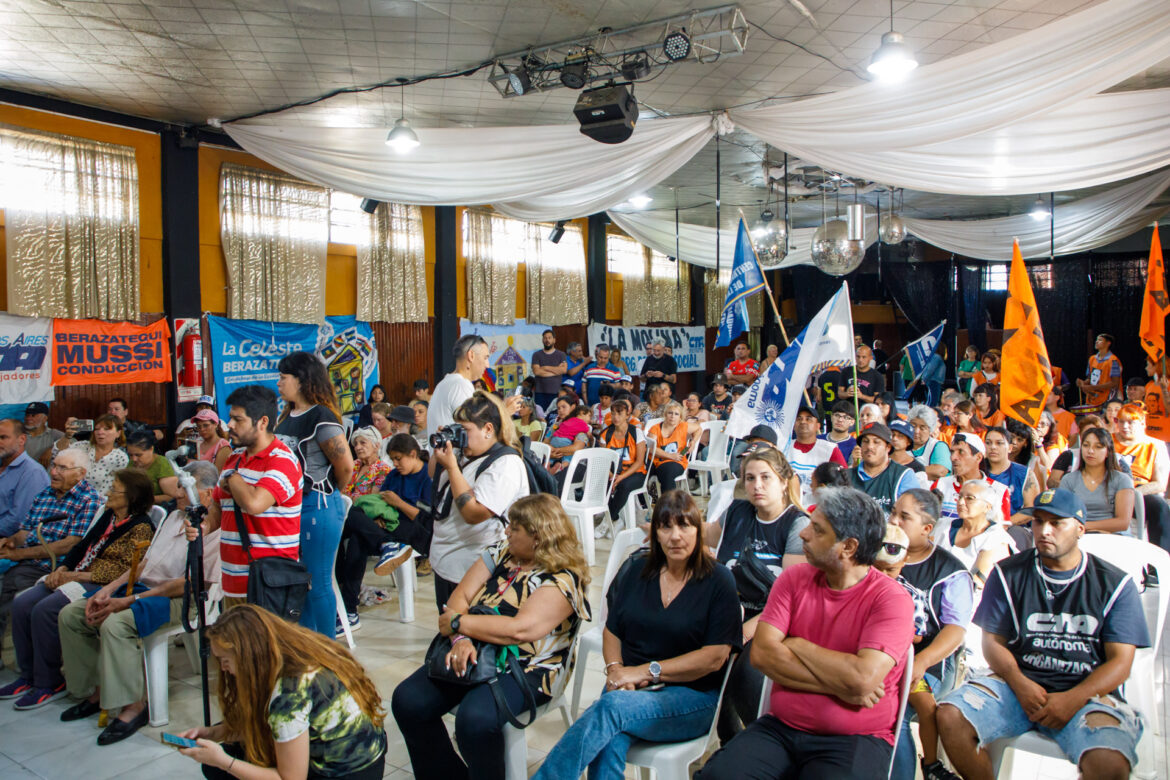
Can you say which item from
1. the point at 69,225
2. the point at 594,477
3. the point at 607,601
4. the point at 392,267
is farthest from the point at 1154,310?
the point at 69,225

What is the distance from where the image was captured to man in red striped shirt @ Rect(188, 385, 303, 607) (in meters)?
2.93

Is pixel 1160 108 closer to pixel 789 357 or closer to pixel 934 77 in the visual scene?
pixel 934 77

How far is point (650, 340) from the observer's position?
1338 centimetres

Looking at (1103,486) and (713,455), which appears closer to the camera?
(1103,486)

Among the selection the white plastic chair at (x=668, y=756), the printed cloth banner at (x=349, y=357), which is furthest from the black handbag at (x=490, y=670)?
the printed cloth banner at (x=349, y=357)

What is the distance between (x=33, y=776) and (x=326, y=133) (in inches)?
164

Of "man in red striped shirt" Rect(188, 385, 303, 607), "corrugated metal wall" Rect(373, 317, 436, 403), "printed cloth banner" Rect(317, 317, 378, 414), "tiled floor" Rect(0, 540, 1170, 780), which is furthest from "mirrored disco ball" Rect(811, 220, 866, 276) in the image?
"man in red striped shirt" Rect(188, 385, 303, 607)

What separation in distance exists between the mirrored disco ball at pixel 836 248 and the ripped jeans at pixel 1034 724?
5.23 metres

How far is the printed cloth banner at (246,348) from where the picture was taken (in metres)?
7.49

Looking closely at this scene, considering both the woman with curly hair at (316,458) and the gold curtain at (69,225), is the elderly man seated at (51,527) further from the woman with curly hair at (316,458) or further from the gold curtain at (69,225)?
the gold curtain at (69,225)

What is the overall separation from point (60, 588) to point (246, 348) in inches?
171

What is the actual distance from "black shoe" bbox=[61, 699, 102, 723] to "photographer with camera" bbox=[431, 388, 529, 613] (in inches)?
70.5

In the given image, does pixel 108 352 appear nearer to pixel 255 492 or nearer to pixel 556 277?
pixel 255 492

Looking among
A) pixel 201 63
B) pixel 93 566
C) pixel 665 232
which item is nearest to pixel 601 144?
pixel 201 63
